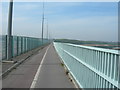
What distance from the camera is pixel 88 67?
7.38m

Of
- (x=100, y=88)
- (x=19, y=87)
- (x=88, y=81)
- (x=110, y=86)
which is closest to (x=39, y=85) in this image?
(x=19, y=87)

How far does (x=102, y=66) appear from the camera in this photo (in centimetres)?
575

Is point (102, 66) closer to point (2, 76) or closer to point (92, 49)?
point (92, 49)

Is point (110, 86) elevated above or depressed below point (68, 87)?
above

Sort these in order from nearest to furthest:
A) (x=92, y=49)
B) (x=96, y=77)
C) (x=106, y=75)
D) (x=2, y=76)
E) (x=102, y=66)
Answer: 1. (x=106, y=75)
2. (x=102, y=66)
3. (x=96, y=77)
4. (x=92, y=49)
5. (x=2, y=76)

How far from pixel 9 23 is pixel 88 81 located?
40.3 ft

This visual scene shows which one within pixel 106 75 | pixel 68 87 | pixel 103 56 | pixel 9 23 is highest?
pixel 9 23

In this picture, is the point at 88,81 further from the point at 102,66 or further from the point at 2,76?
the point at 2,76

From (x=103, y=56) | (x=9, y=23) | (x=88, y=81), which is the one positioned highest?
(x=9, y=23)

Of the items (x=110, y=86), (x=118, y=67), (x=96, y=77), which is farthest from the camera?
(x=96, y=77)

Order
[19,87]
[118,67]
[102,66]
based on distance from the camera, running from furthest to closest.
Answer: [19,87] → [102,66] → [118,67]

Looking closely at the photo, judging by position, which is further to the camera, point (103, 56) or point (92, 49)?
point (92, 49)

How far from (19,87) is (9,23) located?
9.84 m

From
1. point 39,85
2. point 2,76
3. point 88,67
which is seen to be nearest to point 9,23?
point 2,76
